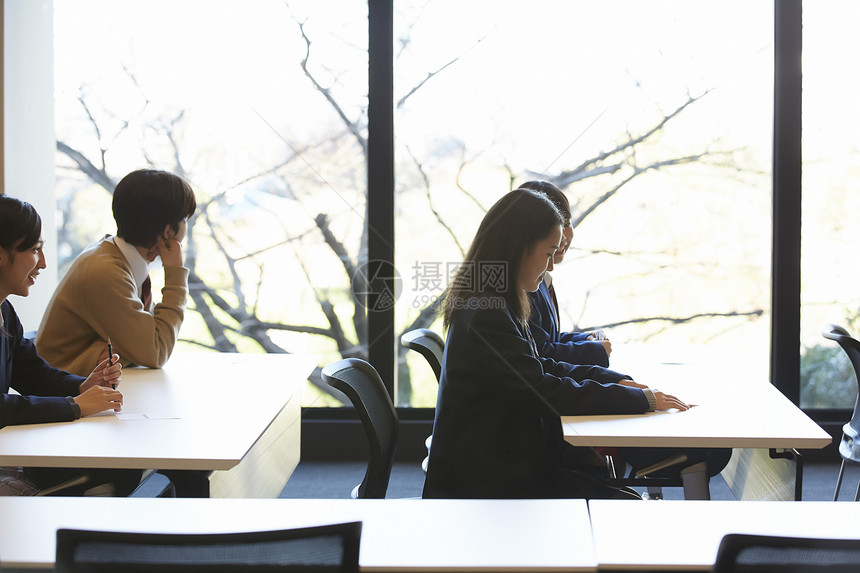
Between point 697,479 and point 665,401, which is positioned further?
point 697,479

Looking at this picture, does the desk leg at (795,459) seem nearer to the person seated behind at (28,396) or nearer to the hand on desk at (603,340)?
the hand on desk at (603,340)

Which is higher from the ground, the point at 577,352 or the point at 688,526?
the point at 577,352

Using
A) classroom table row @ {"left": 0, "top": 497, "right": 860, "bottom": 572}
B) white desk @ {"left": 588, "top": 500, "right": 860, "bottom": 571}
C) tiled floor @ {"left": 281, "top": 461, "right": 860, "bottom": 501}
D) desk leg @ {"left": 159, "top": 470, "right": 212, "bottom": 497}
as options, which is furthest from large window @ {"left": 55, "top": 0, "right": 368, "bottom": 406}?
Answer: white desk @ {"left": 588, "top": 500, "right": 860, "bottom": 571}

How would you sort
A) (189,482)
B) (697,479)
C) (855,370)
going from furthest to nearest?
(855,370)
(697,479)
(189,482)

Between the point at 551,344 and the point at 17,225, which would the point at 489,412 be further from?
the point at 17,225

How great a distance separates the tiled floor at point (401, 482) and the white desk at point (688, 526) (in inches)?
79.7

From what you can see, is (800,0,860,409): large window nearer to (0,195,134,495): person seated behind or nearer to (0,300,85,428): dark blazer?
(0,195,134,495): person seated behind

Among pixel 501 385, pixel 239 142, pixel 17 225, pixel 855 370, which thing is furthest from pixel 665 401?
pixel 239 142

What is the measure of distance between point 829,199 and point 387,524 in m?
3.33

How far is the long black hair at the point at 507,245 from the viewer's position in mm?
2049

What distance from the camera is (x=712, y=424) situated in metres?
2.08

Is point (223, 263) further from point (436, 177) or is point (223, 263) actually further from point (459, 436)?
point (459, 436)

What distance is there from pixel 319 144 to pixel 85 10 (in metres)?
1.37

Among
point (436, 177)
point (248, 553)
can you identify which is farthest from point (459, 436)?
point (436, 177)
